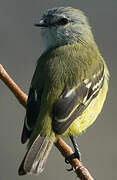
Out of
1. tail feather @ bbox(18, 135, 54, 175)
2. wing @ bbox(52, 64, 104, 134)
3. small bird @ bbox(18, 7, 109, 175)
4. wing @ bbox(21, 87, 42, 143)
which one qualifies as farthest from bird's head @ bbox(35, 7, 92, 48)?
tail feather @ bbox(18, 135, 54, 175)

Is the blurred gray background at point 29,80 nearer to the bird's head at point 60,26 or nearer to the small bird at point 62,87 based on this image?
the small bird at point 62,87

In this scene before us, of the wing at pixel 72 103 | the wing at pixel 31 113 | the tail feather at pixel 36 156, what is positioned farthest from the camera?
the wing at pixel 31 113

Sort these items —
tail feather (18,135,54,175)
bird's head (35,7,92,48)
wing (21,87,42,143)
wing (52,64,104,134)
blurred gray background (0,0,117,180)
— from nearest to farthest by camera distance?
1. tail feather (18,135,54,175)
2. wing (52,64,104,134)
3. wing (21,87,42,143)
4. bird's head (35,7,92,48)
5. blurred gray background (0,0,117,180)

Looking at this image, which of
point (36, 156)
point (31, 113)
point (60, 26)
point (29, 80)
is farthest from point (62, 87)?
point (29, 80)

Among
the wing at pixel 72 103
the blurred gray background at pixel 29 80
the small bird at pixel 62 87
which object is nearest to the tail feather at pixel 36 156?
the small bird at pixel 62 87

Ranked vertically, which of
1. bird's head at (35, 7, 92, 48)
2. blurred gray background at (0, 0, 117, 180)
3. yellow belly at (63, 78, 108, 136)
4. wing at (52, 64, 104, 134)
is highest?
bird's head at (35, 7, 92, 48)

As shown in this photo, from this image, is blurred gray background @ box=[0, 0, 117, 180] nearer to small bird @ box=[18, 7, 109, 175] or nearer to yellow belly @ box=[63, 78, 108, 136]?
small bird @ box=[18, 7, 109, 175]
